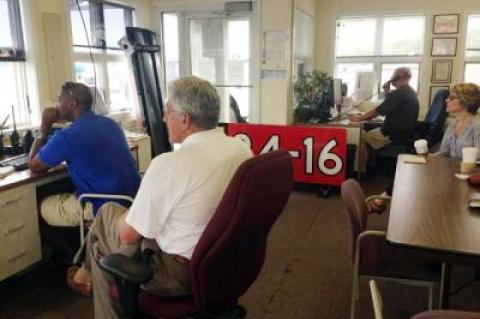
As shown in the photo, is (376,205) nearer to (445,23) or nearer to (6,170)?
(6,170)

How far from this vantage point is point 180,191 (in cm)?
144

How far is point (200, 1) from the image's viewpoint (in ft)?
16.3

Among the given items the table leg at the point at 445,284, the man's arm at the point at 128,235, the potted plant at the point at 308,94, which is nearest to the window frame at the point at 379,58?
the potted plant at the point at 308,94

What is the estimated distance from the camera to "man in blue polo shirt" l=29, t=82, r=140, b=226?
2.36 metres

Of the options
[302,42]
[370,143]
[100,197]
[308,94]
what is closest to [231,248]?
[100,197]

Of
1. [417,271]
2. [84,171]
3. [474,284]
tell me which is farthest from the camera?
[474,284]

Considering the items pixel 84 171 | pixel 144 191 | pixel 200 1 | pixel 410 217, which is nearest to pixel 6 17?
pixel 84 171

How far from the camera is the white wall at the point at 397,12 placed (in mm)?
5594

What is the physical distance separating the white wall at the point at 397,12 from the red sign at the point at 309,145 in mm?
2268

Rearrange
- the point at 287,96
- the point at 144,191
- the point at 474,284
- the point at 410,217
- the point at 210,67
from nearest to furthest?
the point at 144,191
the point at 410,217
the point at 474,284
the point at 287,96
the point at 210,67

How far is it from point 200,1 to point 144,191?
403 centimetres

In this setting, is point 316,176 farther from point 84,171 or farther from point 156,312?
point 156,312

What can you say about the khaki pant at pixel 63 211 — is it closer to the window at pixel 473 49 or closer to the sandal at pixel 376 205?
the sandal at pixel 376 205

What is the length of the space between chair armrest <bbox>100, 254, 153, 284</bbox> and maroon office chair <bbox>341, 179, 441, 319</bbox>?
0.97 metres
